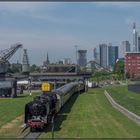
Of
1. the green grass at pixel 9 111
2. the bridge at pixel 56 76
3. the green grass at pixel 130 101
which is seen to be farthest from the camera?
the bridge at pixel 56 76

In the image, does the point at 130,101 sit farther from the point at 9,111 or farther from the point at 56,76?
the point at 56,76

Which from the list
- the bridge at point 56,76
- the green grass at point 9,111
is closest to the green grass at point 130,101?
the green grass at point 9,111

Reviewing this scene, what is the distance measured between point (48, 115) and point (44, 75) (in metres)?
144

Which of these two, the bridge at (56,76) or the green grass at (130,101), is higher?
the bridge at (56,76)

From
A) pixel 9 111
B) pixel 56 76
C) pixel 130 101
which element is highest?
pixel 56 76

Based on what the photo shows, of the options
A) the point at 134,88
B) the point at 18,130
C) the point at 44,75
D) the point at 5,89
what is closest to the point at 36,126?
the point at 18,130

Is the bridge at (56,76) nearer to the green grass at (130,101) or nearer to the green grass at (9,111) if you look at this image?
the green grass at (130,101)

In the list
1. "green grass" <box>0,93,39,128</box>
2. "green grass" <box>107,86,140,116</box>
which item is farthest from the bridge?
"green grass" <box>0,93,39,128</box>

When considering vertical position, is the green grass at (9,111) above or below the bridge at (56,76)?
below

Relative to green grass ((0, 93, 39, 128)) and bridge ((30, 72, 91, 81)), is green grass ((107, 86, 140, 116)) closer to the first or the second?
green grass ((0, 93, 39, 128))

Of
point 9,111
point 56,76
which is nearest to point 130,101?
point 9,111

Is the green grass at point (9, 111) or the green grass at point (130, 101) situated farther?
the green grass at point (130, 101)

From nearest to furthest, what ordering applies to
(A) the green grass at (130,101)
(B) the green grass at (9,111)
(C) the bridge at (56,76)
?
(B) the green grass at (9,111)
(A) the green grass at (130,101)
(C) the bridge at (56,76)

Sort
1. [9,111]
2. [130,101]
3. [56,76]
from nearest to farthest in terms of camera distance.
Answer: [9,111], [130,101], [56,76]
